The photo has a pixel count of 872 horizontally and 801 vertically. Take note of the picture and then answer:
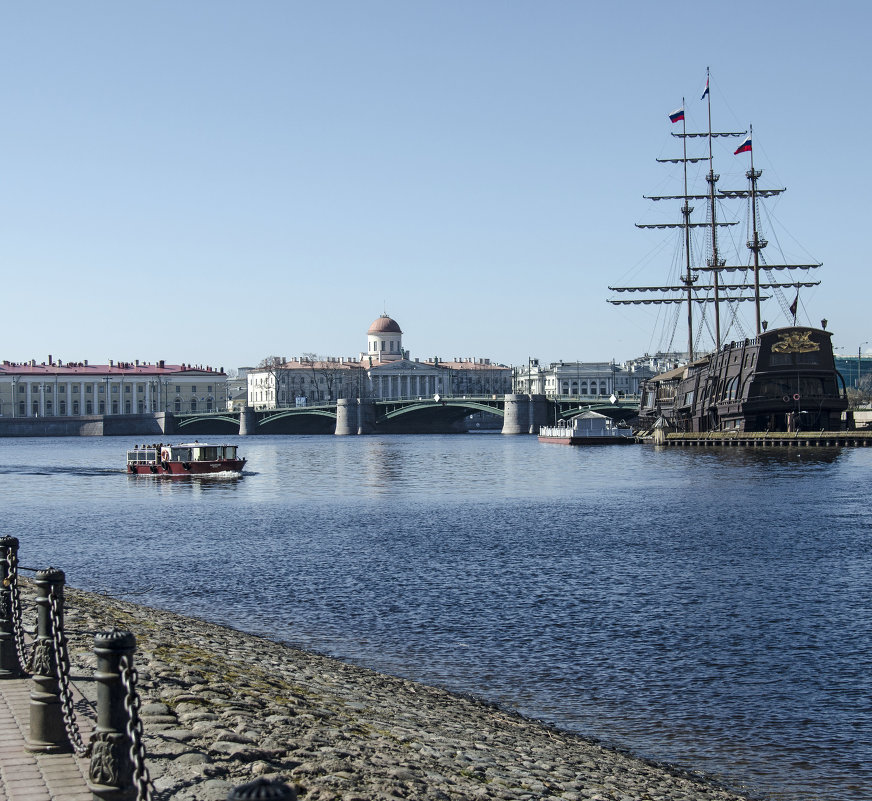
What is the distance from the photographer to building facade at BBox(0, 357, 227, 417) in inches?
6796

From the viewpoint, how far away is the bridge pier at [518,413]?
136625mm

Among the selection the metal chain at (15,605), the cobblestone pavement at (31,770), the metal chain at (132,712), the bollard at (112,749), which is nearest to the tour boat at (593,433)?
the metal chain at (15,605)

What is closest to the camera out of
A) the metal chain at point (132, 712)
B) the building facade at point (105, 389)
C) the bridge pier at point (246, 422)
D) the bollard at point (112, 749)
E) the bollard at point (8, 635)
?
the metal chain at point (132, 712)

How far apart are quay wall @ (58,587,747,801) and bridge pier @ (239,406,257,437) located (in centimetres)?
13372

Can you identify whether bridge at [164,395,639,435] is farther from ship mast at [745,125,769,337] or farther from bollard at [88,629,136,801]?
bollard at [88,629,136,801]

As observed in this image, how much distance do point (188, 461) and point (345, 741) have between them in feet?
187

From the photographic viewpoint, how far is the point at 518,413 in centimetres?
13712

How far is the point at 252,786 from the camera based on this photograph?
4.12m

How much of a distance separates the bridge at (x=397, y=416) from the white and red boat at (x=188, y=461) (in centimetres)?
6431

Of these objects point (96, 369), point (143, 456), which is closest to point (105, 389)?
point (96, 369)

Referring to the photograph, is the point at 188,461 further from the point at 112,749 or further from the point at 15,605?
the point at 112,749

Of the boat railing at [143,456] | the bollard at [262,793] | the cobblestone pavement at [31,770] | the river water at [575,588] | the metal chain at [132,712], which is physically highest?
the bollard at [262,793]

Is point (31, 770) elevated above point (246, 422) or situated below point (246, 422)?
above

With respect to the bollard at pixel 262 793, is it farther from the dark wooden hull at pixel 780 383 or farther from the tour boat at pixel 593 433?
the tour boat at pixel 593 433
